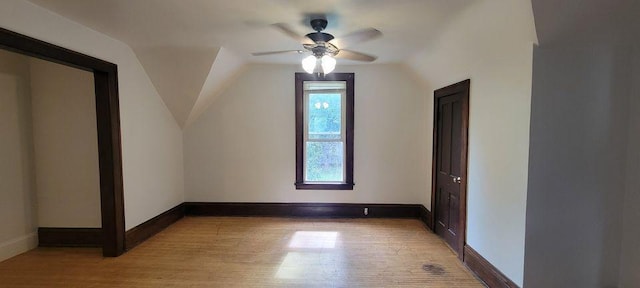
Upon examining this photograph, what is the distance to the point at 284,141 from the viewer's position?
4.39 metres

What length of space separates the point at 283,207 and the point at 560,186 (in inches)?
134

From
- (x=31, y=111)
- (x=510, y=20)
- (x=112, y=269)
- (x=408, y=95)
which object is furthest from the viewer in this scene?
(x=408, y=95)

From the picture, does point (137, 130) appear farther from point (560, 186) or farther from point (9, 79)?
point (560, 186)

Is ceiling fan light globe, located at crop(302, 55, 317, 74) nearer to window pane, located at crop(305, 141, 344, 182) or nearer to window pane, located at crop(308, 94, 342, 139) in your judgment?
window pane, located at crop(308, 94, 342, 139)

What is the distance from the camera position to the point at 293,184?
4.44 metres

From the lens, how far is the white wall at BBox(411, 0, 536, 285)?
205 cm

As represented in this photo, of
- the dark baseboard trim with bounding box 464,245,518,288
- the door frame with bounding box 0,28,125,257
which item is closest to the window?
the dark baseboard trim with bounding box 464,245,518,288

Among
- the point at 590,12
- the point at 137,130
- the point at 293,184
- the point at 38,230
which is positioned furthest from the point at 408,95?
the point at 38,230

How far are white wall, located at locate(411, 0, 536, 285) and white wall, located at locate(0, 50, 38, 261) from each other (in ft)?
14.8

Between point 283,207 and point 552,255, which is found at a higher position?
point 552,255

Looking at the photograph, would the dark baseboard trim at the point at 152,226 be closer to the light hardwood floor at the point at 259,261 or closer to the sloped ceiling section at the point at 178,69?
the light hardwood floor at the point at 259,261

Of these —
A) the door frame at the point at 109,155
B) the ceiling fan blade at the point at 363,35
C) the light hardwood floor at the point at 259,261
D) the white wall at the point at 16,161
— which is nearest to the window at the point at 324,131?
the light hardwood floor at the point at 259,261

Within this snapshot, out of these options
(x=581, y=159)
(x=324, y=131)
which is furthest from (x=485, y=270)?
(x=324, y=131)

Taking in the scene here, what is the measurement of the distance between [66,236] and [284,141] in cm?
289
